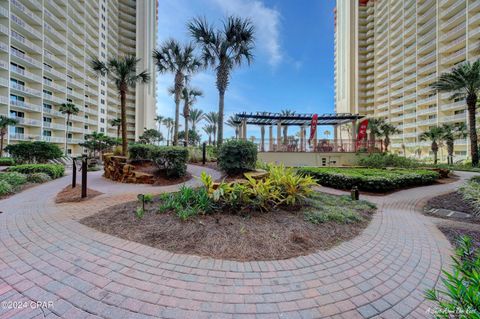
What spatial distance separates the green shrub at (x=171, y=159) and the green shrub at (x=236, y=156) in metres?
2.02

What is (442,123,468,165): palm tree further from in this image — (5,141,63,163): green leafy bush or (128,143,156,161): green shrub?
(5,141,63,163): green leafy bush

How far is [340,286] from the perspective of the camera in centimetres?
235

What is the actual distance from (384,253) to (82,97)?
160 ft

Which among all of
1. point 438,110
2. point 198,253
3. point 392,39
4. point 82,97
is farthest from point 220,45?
point 392,39

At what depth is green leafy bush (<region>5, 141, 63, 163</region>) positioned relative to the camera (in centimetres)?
1494

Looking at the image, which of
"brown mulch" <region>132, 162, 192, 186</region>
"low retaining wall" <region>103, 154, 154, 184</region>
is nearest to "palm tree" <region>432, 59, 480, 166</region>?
"brown mulch" <region>132, 162, 192, 186</region>

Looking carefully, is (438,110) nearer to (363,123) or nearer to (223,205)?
(363,123)

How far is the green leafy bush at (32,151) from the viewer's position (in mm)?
14938

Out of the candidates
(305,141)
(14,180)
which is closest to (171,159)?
(14,180)

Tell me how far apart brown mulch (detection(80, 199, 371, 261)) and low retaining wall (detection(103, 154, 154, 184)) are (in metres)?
4.59

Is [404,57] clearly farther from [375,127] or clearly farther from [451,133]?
[451,133]

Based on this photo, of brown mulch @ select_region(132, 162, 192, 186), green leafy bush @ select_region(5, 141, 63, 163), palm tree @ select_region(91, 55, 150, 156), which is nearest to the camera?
brown mulch @ select_region(132, 162, 192, 186)

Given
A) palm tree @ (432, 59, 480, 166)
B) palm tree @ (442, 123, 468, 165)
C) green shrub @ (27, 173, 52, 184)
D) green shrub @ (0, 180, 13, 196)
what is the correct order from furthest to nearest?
palm tree @ (442, 123, 468, 165) < palm tree @ (432, 59, 480, 166) < green shrub @ (27, 173, 52, 184) < green shrub @ (0, 180, 13, 196)

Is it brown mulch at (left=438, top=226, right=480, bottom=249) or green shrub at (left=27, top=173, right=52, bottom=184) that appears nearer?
brown mulch at (left=438, top=226, right=480, bottom=249)
